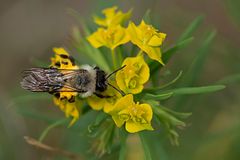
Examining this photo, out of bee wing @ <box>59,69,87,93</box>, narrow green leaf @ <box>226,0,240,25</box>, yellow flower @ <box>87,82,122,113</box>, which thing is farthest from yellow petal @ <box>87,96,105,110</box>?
narrow green leaf @ <box>226,0,240,25</box>

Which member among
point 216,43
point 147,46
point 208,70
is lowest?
point 208,70

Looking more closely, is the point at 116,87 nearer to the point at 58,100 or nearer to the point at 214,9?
the point at 58,100

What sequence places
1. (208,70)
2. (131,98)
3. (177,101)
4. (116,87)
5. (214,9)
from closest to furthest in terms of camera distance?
(131,98), (116,87), (177,101), (208,70), (214,9)

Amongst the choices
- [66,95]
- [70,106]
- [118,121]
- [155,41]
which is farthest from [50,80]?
[155,41]

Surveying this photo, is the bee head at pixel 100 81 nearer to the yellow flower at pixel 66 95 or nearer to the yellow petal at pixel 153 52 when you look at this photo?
the yellow flower at pixel 66 95

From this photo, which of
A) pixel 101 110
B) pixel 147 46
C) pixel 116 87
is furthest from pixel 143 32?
pixel 101 110

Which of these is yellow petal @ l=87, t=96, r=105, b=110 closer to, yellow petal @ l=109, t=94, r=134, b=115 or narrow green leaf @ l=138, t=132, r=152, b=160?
yellow petal @ l=109, t=94, r=134, b=115

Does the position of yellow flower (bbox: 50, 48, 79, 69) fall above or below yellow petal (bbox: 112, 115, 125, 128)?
above
